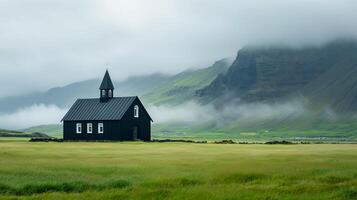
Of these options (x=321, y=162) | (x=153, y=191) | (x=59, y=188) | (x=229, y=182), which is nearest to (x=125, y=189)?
(x=153, y=191)

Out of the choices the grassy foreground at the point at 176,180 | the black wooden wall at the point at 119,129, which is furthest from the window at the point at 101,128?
the grassy foreground at the point at 176,180

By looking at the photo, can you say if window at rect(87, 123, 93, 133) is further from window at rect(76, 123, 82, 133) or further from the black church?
window at rect(76, 123, 82, 133)

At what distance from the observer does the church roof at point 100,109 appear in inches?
4227

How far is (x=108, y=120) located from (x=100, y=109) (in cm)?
444

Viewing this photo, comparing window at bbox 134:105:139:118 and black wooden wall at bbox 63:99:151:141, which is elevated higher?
window at bbox 134:105:139:118

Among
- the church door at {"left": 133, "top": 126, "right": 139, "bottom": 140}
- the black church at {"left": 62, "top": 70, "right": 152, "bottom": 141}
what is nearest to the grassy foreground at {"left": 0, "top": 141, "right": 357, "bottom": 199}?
the black church at {"left": 62, "top": 70, "right": 152, "bottom": 141}

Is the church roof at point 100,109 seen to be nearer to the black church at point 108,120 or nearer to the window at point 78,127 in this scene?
the black church at point 108,120

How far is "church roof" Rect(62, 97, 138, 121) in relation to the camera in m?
107

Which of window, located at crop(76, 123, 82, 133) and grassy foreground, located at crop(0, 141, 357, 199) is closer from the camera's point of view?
grassy foreground, located at crop(0, 141, 357, 199)

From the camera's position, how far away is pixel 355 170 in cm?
3769

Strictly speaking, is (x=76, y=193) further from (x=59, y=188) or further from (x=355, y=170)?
(x=355, y=170)

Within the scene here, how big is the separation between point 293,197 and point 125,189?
9.03m

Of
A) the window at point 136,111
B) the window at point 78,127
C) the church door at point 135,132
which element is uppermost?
the window at point 136,111

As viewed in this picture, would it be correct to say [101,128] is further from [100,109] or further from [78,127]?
[78,127]
